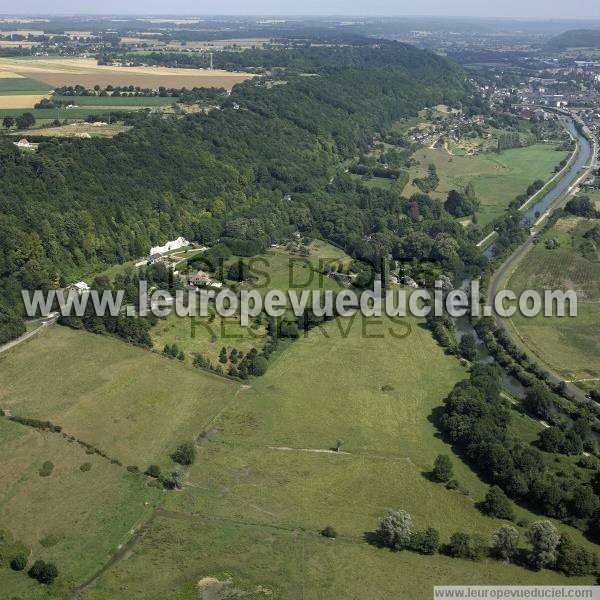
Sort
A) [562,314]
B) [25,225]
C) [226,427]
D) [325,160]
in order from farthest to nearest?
[325,160] < [25,225] < [562,314] < [226,427]

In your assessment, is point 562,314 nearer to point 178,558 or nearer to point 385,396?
point 385,396

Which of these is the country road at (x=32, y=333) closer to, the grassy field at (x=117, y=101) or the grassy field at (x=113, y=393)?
the grassy field at (x=113, y=393)

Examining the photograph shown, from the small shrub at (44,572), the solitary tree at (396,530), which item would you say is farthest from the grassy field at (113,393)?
the solitary tree at (396,530)

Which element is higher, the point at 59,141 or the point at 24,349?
the point at 59,141

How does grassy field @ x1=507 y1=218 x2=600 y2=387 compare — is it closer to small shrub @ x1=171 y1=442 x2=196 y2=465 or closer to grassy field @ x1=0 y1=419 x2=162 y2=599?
small shrub @ x1=171 y1=442 x2=196 y2=465

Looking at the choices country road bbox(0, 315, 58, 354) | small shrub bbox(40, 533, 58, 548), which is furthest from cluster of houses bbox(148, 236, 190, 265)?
small shrub bbox(40, 533, 58, 548)

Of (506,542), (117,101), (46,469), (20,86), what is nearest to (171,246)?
(46,469)

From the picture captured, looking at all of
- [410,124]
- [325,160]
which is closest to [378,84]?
[410,124]
